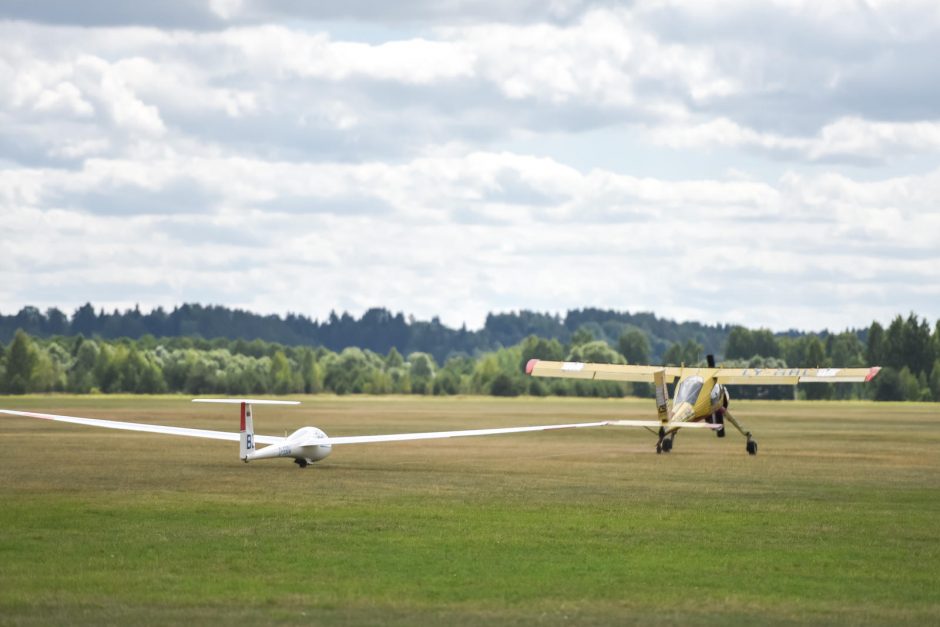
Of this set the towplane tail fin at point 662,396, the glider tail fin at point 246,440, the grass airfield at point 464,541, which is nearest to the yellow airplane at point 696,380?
the towplane tail fin at point 662,396

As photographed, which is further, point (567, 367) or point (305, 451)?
point (567, 367)

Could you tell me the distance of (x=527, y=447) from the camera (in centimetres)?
4719

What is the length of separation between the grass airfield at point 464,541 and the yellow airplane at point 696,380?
143 inches

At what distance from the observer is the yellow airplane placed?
41531 millimetres

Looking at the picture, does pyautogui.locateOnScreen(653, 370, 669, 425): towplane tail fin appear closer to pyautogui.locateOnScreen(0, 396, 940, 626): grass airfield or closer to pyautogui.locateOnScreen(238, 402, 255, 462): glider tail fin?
pyautogui.locateOnScreen(0, 396, 940, 626): grass airfield

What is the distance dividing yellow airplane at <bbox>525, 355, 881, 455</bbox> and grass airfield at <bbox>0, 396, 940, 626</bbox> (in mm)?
3638

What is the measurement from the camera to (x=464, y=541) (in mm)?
20000

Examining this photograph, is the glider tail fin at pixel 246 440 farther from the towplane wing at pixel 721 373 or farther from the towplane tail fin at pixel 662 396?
the towplane tail fin at pixel 662 396

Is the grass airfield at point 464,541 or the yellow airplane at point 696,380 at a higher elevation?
the yellow airplane at point 696,380

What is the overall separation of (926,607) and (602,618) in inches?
140

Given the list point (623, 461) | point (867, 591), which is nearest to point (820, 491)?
point (623, 461)

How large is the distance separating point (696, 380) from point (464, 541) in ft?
75.5

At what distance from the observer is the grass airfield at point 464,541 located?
49.0ft

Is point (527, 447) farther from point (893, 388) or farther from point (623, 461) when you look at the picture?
point (893, 388)
